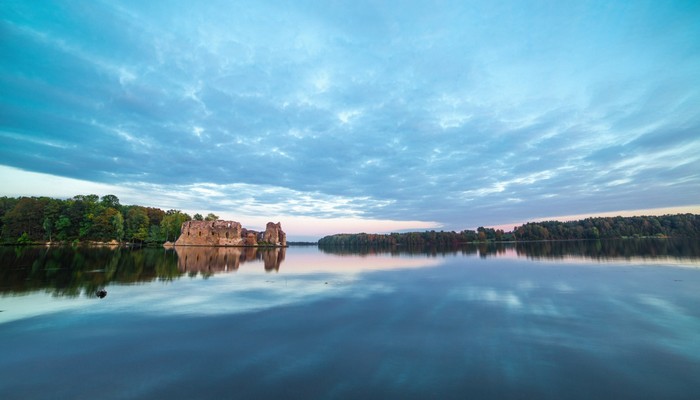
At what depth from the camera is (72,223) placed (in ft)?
254

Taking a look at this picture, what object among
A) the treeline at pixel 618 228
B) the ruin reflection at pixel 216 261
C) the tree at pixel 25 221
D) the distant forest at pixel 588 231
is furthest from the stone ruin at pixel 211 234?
the treeline at pixel 618 228

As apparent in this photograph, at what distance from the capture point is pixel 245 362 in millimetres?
6449

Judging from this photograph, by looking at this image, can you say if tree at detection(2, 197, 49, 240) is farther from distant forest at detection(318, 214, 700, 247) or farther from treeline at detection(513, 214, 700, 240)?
treeline at detection(513, 214, 700, 240)

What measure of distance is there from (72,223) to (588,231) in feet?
585

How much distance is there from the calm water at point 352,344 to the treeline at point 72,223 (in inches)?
3169

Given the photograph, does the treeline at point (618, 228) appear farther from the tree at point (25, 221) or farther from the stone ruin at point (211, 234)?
the tree at point (25, 221)

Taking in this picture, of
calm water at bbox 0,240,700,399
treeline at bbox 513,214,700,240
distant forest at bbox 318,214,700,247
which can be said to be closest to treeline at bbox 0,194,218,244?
calm water at bbox 0,240,700,399

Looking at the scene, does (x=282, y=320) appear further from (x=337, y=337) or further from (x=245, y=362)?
(x=245, y=362)

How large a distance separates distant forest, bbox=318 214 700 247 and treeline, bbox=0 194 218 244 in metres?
93.5

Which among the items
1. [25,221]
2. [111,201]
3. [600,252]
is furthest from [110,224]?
[600,252]

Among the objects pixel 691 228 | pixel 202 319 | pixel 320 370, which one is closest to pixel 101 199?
pixel 202 319

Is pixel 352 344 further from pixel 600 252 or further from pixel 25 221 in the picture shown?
pixel 25 221

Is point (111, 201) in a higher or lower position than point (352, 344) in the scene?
higher

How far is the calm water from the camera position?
5348mm
